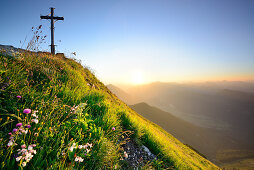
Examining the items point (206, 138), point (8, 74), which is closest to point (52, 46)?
point (8, 74)

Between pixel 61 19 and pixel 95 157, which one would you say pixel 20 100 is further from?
pixel 61 19

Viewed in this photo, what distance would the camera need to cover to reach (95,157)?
2.37 meters

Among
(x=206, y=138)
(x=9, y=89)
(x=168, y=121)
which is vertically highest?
(x=9, y=89)

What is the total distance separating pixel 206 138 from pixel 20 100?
234 m

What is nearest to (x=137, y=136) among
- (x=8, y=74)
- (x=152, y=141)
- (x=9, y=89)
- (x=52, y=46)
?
(x=152, y=141)

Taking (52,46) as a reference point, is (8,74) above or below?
below

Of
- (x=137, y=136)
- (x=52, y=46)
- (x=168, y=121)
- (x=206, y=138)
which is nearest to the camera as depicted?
(x=137, y=136)

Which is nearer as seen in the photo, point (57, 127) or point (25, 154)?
point (25, 154)

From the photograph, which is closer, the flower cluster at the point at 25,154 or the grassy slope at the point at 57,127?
the flower cluster at the point at 25,154

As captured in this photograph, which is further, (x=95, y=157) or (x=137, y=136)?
(x=137, y=136)

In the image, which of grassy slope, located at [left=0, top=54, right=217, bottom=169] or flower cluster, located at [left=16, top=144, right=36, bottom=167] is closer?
flower cluster, located at [left=16, top=144, right=36, bottom=167]

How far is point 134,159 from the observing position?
135 inches

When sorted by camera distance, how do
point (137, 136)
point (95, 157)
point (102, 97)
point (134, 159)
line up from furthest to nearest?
point (102, 97), point (137, 136), point (134, 159), point (95, 157)

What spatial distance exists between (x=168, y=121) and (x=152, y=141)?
579ft
